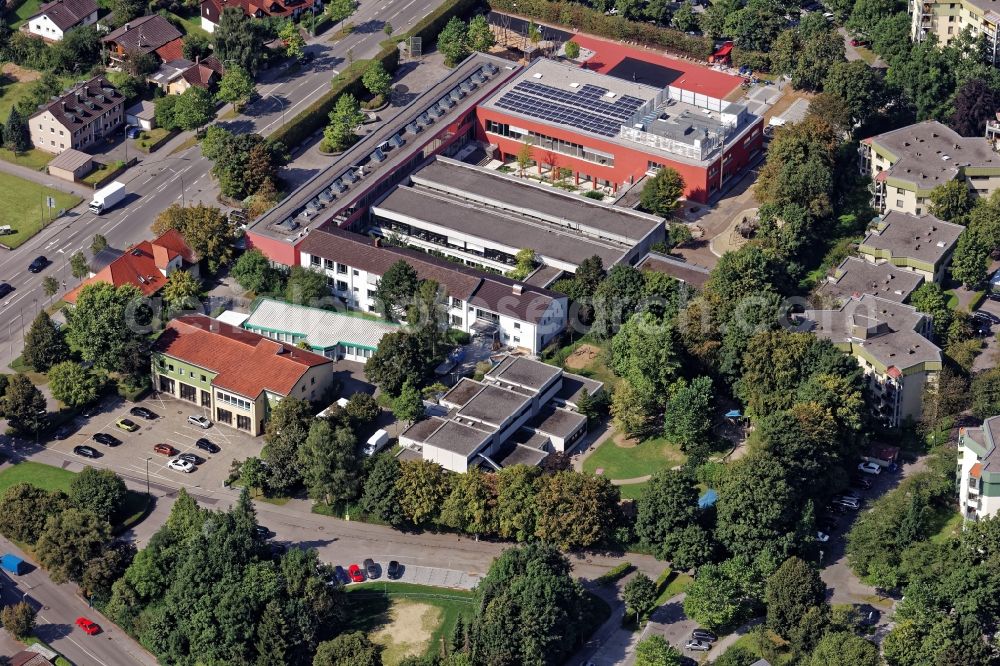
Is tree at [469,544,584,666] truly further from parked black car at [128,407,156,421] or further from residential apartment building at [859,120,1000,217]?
residential apartment building at [859,120,1000,217]

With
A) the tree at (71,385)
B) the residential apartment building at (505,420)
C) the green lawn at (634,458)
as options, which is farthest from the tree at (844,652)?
the tree at (71,385)

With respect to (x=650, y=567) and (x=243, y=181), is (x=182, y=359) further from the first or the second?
(x=650, y=567)

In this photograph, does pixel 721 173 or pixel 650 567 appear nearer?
pixel 650 567

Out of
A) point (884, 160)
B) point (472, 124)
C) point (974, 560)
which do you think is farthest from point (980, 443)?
point (472, 124)

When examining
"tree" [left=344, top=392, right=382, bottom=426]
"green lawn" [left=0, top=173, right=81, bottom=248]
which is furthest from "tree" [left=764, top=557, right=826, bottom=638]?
"green lawn" [left=0, top=173, right=81, bottom=248]

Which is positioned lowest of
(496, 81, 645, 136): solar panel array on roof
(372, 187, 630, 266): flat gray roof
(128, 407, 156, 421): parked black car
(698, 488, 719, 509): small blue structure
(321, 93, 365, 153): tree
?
(128, 407, 156, 421): parked black car

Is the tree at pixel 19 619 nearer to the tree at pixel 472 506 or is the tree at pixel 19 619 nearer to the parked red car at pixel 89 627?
the parked red car at pixel 89 627
